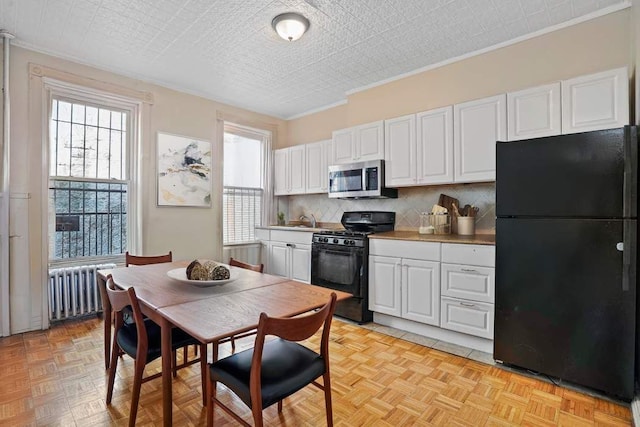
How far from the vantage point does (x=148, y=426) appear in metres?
1.73

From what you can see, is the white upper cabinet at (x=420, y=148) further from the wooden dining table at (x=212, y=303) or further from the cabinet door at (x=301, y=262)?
the wooden dining table at (x=212, y=303)

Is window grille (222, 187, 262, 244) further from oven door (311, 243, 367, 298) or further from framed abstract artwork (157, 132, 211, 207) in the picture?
oven door (311, 243, 367, 298)

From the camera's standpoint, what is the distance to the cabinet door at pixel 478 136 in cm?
277

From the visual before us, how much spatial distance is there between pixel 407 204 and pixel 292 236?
1.54 meters

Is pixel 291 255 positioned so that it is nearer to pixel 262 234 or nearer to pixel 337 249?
pixel 262 234

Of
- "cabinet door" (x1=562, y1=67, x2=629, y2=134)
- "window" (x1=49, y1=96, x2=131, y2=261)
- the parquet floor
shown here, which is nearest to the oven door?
the parquet floor

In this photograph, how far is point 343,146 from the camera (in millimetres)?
3969

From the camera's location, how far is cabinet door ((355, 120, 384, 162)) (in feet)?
11.8

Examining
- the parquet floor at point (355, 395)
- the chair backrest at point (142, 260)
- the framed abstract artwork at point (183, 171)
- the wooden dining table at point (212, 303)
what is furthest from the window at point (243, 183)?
the wooden dining table at point (212, 303)

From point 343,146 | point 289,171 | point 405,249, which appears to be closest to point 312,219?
point 289,171

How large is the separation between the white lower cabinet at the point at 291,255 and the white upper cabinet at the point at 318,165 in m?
0.72

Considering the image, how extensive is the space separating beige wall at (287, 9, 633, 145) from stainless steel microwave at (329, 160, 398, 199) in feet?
2.16

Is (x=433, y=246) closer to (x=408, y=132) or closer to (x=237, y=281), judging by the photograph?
(x=408, y=132)

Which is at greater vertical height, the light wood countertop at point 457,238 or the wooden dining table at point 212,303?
the light wood countertop at point 457,238
